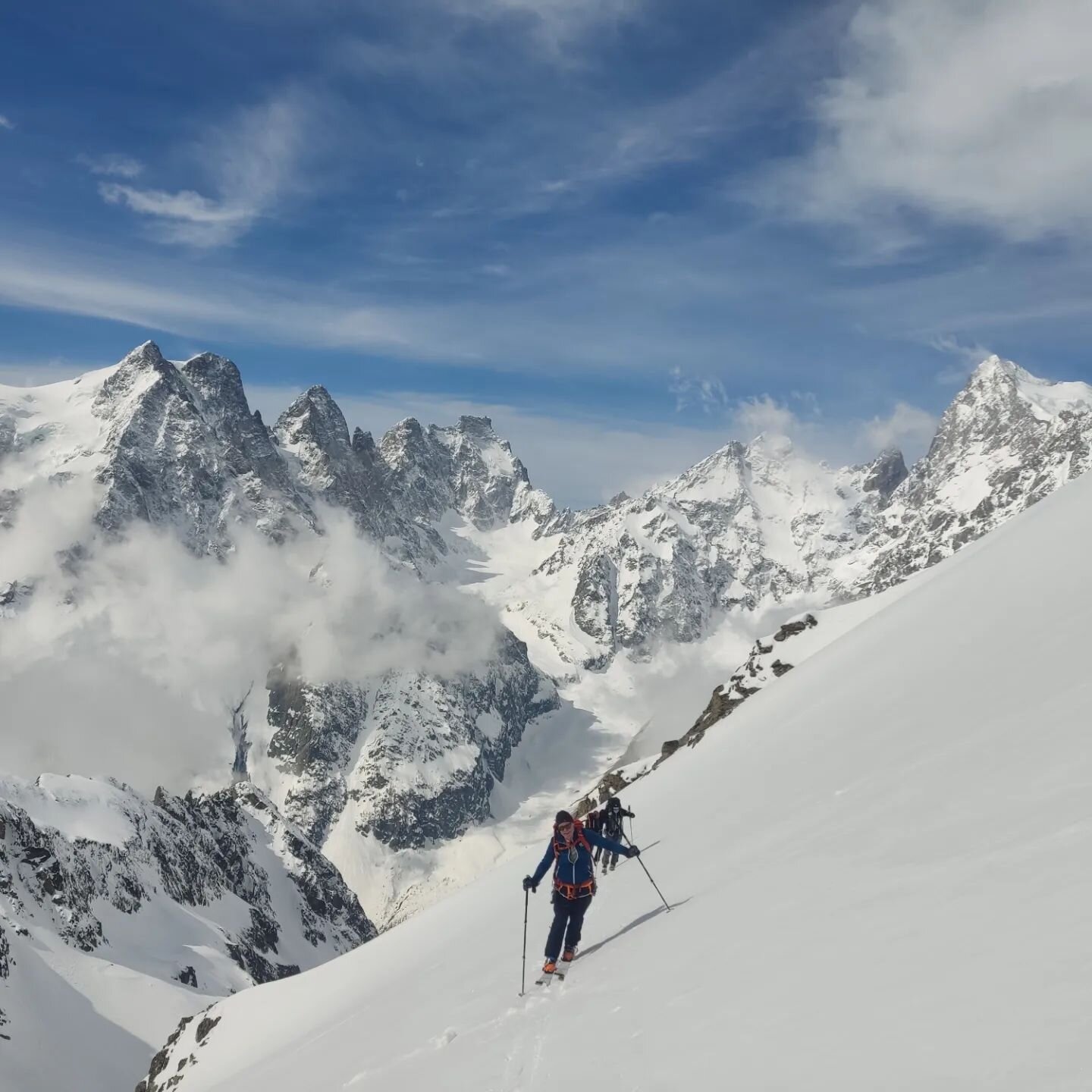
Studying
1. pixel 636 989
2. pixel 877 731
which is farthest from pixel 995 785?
pixel 877 731

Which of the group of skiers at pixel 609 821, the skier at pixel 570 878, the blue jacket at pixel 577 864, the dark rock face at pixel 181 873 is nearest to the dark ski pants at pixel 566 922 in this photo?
the skier at pixel 570 878

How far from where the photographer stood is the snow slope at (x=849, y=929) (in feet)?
18.0

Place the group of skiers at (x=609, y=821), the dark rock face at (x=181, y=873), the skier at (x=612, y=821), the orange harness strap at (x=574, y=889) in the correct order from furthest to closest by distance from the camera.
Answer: the dark rock face at (x=181, y=873)
the skier at (x=612, y=821)
the group of skiers at (x=609, y=821)
the orange harness strap at (x=574, y=889)

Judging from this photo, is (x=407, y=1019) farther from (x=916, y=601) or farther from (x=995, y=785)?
(x=916, y=601)

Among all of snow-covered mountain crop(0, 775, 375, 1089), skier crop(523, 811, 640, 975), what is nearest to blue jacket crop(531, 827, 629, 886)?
skier crop(523, 811, 640, 975)

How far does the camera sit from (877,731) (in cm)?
1761

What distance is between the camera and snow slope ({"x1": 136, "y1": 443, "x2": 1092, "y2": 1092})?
550 cm

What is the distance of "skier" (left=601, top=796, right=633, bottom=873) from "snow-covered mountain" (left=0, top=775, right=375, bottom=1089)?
3974 cm

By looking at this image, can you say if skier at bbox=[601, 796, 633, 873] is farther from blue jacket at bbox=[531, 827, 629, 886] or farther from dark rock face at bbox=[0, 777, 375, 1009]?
dark rock face at bbox=[0, 777, 375, 1009]

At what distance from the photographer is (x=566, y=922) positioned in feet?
42.0

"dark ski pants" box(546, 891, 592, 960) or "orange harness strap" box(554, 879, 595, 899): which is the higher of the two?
"orange harness strap" box(554, 879, 595, 899)

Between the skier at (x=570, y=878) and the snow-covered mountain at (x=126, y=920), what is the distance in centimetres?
4619

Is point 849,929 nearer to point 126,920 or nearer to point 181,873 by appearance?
point 126,920

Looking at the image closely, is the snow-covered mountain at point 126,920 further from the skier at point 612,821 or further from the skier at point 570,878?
the skier at point 570,878
